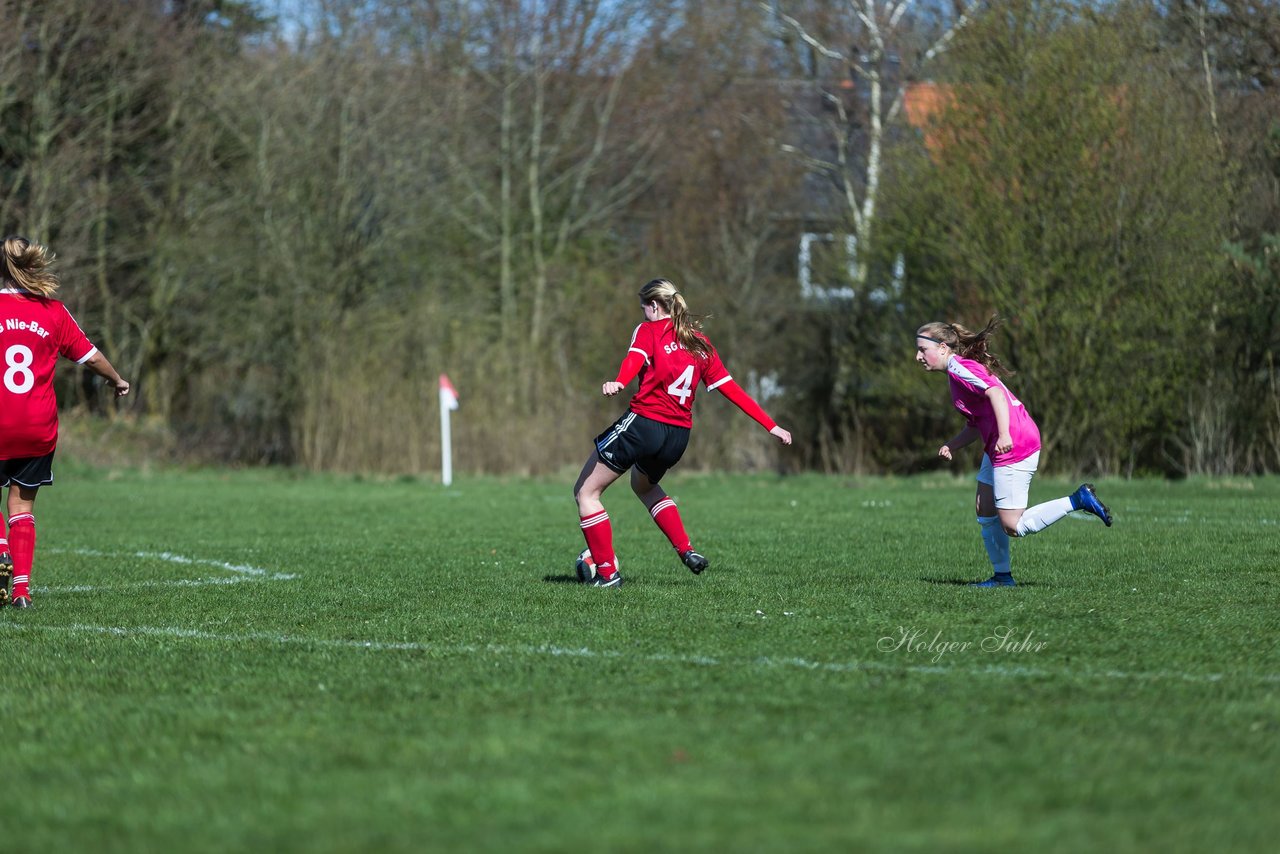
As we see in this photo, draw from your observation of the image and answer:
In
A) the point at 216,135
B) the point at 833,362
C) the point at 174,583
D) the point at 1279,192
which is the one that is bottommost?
the point at 174,583

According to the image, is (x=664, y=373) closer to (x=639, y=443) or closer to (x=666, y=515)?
(x=639, y=443)

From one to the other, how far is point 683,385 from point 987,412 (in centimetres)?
172

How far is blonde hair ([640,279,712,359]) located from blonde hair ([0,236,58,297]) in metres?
3.25

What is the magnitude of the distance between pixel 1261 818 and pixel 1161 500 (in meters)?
13.2

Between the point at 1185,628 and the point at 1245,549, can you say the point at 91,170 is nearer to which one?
the point at 1245,549

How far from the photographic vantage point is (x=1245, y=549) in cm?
1093

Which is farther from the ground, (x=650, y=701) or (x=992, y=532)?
(x=992, y=532)

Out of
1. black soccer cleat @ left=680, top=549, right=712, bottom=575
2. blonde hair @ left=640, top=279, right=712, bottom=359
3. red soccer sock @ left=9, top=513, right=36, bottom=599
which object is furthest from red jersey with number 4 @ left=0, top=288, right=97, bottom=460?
black soccer cleat @ left=680, top=549, right=712, bottom=575

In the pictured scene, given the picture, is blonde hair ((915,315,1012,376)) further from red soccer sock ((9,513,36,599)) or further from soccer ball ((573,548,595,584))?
red soccer sock ((9,513,36,599))

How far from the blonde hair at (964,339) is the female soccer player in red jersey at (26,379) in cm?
446

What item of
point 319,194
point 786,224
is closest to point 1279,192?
point 786,224

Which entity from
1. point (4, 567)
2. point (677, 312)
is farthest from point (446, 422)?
point (4, 567)

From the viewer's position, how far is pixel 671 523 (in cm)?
943

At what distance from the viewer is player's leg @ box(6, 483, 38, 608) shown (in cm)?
852
